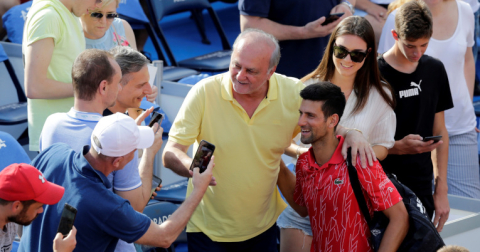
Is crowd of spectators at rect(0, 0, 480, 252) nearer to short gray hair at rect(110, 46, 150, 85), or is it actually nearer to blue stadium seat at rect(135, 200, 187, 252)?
short gray hair at rect(110, 46, 150, 85)

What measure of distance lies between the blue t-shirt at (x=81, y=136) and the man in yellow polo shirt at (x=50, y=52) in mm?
613

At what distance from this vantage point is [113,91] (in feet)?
6.98

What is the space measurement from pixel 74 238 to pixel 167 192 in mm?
1796

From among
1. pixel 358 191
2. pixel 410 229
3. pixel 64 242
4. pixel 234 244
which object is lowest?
pixel 234 244

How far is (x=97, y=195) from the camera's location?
174 centimetres

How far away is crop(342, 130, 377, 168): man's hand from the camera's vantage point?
2.22 metres

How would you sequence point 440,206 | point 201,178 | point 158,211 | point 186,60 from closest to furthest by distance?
point 201,178 < point 440,206 < point 158,211 < point 186,60

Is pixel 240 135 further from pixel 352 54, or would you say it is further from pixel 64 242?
pixel 64 242

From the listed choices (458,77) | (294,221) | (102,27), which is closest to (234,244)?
(294,221)

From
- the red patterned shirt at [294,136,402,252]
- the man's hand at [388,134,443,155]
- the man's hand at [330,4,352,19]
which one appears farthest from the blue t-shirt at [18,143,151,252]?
the man's hand at [330,4,352,19]

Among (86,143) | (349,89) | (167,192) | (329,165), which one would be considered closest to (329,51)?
(349,89)

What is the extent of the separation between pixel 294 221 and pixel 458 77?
5.26 feet

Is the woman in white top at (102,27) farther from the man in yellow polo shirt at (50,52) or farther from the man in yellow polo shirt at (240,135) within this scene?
the man in yellow polo shirt at (240,135)

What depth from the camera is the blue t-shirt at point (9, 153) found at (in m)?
2.62
